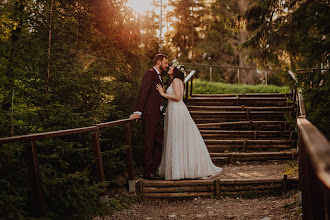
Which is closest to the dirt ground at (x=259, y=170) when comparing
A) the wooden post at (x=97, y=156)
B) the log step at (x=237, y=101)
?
the wooden post at (x=97, y=156)

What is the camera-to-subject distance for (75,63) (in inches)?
219

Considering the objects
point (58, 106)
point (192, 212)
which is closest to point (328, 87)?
point (192, 212)

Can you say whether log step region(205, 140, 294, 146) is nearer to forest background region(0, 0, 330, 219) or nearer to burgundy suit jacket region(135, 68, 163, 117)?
forest background region(0, 0, 330, 219)

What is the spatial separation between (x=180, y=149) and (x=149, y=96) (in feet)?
3.53

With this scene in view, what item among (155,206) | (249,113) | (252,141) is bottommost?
(155,206)

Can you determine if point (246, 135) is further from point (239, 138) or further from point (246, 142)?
point (246, 142)

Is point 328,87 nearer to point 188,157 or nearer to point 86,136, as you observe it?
point 188,157

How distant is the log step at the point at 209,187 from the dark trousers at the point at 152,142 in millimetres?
380

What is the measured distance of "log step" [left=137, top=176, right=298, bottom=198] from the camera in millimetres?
5875

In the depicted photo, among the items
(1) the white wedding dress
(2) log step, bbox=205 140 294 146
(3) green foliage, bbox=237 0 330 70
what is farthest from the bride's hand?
(3) green foliage, bbox=237 0 330 70

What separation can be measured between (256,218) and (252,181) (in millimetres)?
1392

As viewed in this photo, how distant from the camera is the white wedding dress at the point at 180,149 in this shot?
20.2ft

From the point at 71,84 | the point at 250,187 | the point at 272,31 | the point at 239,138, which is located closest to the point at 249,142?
the point at 239,138

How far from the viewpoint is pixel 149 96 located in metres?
6.08
